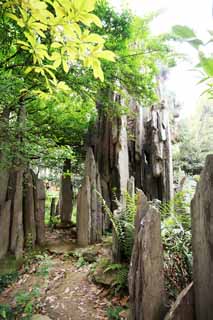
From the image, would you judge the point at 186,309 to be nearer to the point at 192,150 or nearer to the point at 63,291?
the point at 63,291

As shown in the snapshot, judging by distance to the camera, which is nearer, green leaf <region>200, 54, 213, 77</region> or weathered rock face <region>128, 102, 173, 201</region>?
green leaf <region>200, 54, 213, 77</region>

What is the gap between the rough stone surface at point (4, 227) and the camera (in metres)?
4.10

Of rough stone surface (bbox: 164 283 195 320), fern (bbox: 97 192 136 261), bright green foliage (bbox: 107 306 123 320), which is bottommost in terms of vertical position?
bright green foliage (bbox: 107 306 123 320)

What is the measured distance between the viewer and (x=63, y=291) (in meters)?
3.52

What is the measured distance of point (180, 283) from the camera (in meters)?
2.12

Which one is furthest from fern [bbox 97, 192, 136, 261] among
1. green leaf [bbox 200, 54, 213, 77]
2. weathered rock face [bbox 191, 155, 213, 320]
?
green leaf [bbox 200, 54, 213, 77]

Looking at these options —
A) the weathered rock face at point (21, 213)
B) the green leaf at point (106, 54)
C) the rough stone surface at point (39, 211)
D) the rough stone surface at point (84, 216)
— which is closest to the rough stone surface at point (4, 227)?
A: the weathered rock face at point (21, 213)

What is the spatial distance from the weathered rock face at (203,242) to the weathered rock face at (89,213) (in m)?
3.71

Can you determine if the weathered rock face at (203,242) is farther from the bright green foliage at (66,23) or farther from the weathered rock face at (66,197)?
the weathered rock face at (66,197)

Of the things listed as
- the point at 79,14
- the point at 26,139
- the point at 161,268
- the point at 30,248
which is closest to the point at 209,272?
the point at 161,268

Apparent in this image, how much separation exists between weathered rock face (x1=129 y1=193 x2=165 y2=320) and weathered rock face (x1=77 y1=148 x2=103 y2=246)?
130 inches

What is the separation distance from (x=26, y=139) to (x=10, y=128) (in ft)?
1.45

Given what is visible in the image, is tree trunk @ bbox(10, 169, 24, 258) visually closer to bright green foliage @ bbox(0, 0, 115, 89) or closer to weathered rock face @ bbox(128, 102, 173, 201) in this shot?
weathered rock face @ bbox(128, 102, 173, 201)

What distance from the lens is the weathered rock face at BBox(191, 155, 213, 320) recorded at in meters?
1.28
